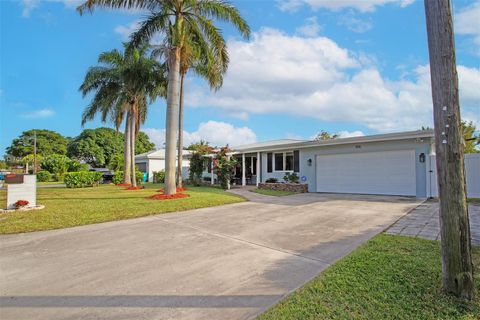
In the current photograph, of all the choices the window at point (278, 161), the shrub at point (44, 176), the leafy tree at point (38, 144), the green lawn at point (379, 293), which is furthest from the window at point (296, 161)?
the leafy tree at point (38, 144)

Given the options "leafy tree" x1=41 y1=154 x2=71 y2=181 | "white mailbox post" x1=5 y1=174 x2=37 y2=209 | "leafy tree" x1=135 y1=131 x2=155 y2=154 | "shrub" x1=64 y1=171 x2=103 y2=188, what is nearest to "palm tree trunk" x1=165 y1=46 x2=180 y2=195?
"white mailbox post" x1=5 y1=174 x2=37 y2=209

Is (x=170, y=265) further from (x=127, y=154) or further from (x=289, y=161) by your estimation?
(x=127, y=154)

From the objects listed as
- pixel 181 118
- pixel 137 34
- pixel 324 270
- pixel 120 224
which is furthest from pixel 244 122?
pixel 324 270

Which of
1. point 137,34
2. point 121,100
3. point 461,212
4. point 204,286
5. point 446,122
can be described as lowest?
point 204,286

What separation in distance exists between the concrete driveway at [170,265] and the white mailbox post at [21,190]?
13.4ft

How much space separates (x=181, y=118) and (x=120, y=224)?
10.7 metres

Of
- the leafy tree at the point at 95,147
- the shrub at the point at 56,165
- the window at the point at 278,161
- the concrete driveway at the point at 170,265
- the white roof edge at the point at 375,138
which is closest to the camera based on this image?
the concrete driveway at the point at 170,265

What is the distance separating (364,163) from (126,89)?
16.4 m

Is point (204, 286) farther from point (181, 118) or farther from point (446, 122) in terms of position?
point (181, 118)

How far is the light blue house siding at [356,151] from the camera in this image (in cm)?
1167

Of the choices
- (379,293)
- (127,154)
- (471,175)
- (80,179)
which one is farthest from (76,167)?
(471,175)

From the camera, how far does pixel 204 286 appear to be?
3416 millimetres

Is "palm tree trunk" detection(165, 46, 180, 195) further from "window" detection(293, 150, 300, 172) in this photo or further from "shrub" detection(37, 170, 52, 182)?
"shrub" detection(37, 170, 52, 182)

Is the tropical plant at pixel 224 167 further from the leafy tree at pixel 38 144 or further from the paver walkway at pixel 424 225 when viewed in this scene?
the leafy tree at pixel 38 144
